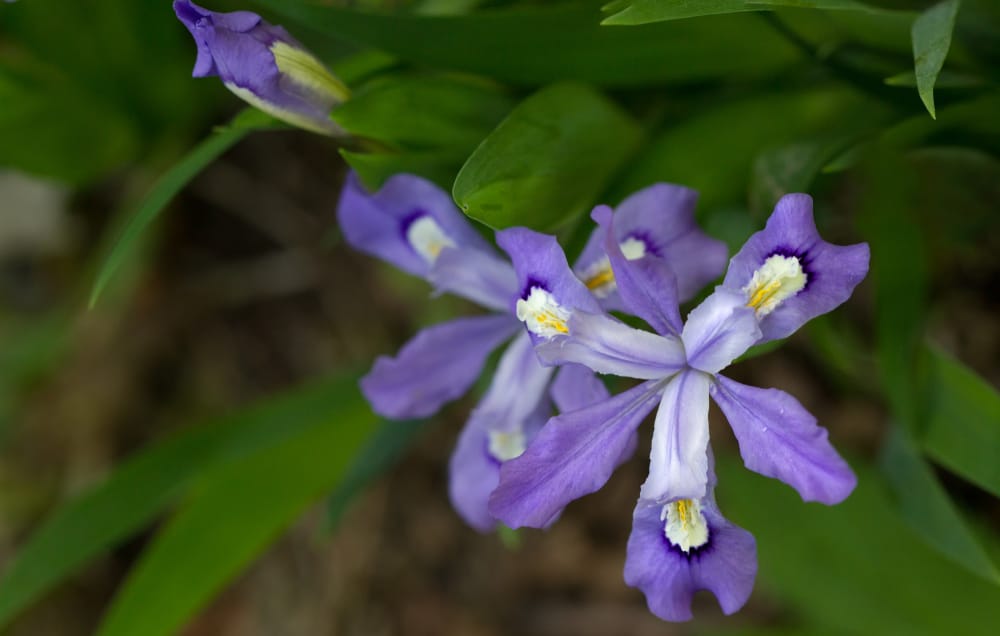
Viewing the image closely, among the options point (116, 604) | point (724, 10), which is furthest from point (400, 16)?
point (116, 604)

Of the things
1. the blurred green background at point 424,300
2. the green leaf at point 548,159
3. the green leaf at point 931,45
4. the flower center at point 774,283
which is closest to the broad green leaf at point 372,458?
the blurred green background at point 424,300

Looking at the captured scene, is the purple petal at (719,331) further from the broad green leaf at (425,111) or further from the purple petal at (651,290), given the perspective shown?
the broad green leaf at (425,111)

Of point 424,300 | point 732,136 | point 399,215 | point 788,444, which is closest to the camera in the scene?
point 788,444

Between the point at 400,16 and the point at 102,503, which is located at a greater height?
the point at 400,16

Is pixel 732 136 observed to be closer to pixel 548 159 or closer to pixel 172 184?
pixel 548 159

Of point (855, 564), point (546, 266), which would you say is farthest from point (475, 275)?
point (855, 564)

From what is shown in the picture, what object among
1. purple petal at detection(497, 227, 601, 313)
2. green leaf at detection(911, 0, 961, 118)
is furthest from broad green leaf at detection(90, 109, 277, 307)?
green leaf at detection(911, 0, 961, 118)

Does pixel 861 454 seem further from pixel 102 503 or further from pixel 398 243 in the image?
pixel 102 503
